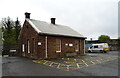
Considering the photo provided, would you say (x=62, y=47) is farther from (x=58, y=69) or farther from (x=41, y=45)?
(x=58, y=69)

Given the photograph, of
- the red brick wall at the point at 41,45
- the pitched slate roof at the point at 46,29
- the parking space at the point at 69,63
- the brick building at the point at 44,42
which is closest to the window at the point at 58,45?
the brick building at the point at 44,42

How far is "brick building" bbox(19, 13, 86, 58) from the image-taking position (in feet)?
49.4

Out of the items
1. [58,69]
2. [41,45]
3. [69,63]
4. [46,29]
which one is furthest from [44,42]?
[58,69]

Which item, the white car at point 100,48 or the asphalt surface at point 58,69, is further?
the white car at point 100,48

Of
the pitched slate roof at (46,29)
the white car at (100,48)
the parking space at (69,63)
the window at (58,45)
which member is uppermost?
the pitched slate roof at (46,29)

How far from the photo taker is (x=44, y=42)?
1513cm

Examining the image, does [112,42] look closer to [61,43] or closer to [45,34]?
[61,43]

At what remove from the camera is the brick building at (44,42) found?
49.4 ft

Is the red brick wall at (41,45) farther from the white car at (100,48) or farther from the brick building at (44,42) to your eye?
the white car at (100,48)

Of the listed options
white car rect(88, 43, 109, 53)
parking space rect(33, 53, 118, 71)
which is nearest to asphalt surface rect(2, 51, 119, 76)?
parking space rect(33, 53, 118, 71)

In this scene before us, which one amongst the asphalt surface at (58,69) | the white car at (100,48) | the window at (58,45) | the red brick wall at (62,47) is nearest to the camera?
the asphalt surface at (58,69)

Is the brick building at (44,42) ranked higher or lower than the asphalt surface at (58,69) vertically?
higher

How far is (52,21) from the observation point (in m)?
21.8

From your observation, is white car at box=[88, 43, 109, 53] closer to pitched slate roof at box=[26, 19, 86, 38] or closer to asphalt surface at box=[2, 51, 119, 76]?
pitched slate roof at box=[26, 19, 86, 38]
